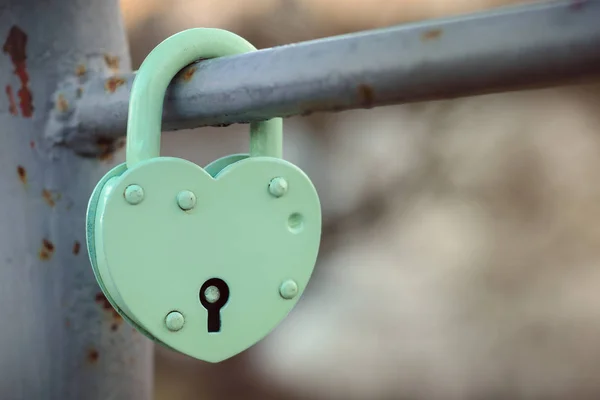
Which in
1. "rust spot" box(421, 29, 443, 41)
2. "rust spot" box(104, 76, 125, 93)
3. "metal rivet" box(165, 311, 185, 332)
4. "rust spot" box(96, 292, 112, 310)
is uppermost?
"rust spot" box(104, 76, 125, 93)

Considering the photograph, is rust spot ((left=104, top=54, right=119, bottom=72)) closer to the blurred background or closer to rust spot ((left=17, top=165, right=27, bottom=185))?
rust spot ((left=17, top=165, right=27, bottom=185))

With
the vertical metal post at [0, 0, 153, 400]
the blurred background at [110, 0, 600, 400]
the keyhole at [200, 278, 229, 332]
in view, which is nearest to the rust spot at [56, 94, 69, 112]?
the vertical metal post at [0, 0, 153, 400]

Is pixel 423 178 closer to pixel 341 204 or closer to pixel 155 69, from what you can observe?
pixel 341 204

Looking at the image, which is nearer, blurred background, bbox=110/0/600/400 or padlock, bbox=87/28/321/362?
padlock, bbox=87/28/321/362

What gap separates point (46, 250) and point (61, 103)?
58 millimetres

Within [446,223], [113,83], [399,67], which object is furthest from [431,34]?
[446,223]

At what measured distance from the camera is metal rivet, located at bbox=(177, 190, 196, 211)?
0.19 meters

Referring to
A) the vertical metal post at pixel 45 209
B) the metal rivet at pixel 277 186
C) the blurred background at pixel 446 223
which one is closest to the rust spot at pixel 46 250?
the vertical metal post at pixel 45 209

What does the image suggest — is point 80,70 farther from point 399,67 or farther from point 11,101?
point 399,67

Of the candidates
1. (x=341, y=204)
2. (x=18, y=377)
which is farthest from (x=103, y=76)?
(x=341, y=204)

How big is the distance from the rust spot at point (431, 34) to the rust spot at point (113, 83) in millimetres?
121

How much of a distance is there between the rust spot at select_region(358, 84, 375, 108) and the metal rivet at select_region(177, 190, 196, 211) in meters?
0.06

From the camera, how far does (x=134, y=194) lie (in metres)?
0.19

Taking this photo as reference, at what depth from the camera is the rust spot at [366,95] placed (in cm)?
16
